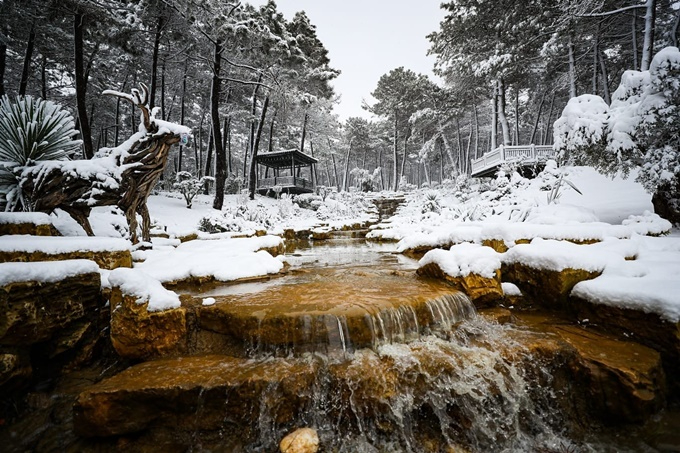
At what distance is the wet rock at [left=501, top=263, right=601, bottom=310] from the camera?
2.96 m

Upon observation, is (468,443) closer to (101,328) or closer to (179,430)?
(179,430)

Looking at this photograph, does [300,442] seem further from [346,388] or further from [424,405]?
[424,405]

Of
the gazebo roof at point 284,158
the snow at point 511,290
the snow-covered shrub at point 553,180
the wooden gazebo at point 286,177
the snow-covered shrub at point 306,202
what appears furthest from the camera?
the wooden gazebo at point 286,177

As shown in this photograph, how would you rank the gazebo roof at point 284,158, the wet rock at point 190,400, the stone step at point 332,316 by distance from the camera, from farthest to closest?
the gazebo roof at point 284,158 < the stone step at point 332,316 < the wet rock at point 190,400

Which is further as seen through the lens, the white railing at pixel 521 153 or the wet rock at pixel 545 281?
the white railing at pixel 521 153

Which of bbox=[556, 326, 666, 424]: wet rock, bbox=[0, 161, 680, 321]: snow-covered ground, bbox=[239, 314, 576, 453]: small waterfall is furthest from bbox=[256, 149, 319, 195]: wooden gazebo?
bbox=[556, 326, 666, 424]: wet rock

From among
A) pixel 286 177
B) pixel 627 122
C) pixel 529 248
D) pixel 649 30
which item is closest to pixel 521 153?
pixel 649 30

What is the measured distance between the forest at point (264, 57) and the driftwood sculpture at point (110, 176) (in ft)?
14.1

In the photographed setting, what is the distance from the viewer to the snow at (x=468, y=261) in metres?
3.43

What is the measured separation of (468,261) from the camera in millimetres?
3574

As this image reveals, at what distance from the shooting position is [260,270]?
4.14 meters

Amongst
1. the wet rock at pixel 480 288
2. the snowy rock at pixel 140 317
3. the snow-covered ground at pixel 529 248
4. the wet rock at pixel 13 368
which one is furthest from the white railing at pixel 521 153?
the wet rock at pixel 13 368

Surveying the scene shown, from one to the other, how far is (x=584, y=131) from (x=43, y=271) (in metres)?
8.33

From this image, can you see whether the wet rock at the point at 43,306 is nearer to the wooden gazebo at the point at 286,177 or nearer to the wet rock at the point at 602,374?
the wet rock at the point at 602,374
